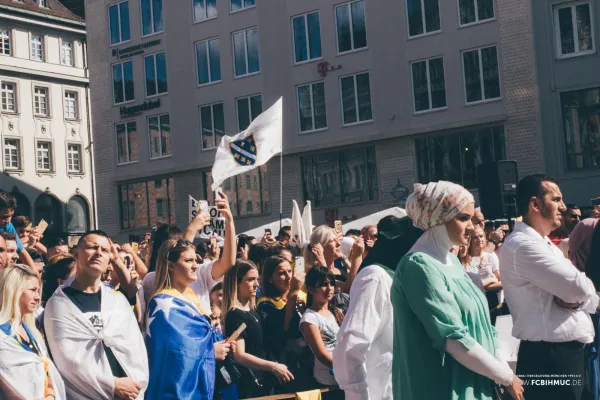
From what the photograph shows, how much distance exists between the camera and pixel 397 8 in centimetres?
3466

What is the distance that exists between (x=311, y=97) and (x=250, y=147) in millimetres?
22526

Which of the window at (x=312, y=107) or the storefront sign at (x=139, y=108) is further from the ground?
the storefront sign at (x=139, y=108)

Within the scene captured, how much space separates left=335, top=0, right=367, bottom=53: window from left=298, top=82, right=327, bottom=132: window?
1750mm

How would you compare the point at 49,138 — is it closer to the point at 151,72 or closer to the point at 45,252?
A: the point at 151,72

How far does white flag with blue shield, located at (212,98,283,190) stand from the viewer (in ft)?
44.3

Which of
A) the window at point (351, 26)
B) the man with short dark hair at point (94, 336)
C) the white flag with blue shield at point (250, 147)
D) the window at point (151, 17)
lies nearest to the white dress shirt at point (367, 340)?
the man with short dark hair at point (94, 336)

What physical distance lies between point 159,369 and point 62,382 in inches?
35.3

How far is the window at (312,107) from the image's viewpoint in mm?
36594

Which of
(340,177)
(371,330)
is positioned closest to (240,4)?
(340,177)

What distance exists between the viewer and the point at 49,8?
58.3 meters

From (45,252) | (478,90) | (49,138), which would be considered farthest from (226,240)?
(49,138)

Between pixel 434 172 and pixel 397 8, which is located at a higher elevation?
pixel 397 8

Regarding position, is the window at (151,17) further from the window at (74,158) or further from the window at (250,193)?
the window at (74,158)

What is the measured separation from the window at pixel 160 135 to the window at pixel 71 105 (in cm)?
1704
